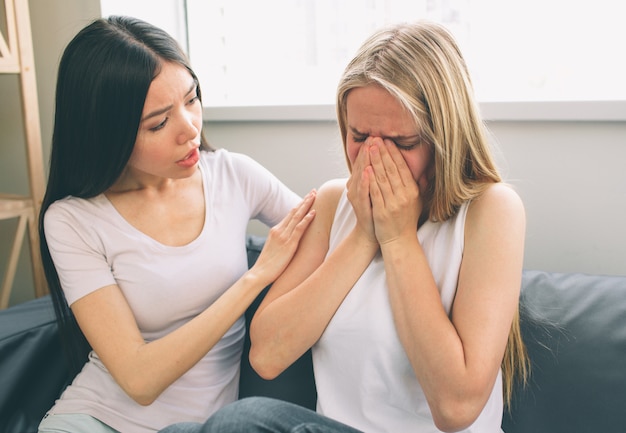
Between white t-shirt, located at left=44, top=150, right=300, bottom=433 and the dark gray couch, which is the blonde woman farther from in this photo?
white t-shirt, located at left=44, top=150, right=300, bottom=433

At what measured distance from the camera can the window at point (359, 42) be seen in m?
1.60

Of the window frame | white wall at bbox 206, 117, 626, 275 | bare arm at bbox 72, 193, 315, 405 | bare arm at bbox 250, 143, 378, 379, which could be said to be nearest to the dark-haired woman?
bare arm at bbox 72, 193, 315, 405

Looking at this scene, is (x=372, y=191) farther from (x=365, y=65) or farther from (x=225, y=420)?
(x=225, y=420)

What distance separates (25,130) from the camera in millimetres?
1934

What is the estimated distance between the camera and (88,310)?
1.23 m

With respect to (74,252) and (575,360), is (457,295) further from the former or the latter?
(74,252)

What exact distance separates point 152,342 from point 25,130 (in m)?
1.06

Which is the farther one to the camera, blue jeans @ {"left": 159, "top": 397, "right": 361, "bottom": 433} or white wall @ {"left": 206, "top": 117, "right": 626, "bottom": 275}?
white wall @ {"left": 206, "top": 117, "right": 626, "bottom": 275}

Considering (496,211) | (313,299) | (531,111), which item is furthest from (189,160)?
(531,111)

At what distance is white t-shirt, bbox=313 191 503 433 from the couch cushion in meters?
0.13

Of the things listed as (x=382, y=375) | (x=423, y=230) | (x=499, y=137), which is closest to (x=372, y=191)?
(x=423, y=230)

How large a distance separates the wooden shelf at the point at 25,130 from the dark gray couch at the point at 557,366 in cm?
56

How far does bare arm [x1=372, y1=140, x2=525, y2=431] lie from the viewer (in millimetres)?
981

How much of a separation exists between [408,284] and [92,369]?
778mm
